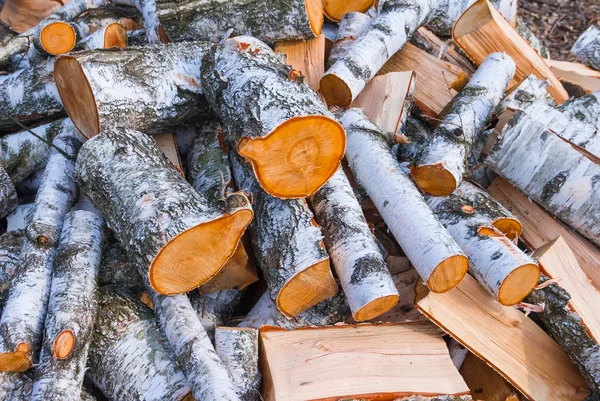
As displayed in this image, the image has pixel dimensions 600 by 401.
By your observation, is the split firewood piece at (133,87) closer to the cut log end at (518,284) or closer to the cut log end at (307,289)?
the cut log end at (307,289)

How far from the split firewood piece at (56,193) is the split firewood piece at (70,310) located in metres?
0.07

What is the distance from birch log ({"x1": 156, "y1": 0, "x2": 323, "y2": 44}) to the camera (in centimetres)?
328

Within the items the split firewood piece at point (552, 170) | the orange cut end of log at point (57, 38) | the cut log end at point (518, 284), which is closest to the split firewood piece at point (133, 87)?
the orange cut end of log at point (57, 38)

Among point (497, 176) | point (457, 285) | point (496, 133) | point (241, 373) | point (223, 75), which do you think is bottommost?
point (241, 373)

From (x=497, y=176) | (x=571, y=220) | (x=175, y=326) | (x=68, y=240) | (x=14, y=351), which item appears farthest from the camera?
(x=497, y=176)

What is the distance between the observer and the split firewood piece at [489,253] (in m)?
2.60

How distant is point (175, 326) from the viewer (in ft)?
8.19

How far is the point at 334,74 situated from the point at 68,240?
5.44 feet

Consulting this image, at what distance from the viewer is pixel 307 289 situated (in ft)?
8.64

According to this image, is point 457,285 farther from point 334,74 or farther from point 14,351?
point 14,351

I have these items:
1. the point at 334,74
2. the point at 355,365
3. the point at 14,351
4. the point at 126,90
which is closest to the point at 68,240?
the point at 14,351

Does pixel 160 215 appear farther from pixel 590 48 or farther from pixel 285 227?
→ pixel 590 48

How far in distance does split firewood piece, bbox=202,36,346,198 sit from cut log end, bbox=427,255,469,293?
64 cm

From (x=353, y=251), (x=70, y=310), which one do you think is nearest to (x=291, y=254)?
(x=353, y=251)
